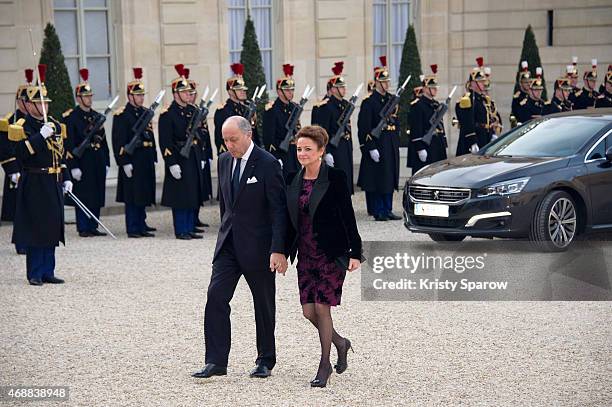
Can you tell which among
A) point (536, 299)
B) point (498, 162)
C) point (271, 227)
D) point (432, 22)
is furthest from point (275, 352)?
point (432, 22)

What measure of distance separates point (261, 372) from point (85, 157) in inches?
323

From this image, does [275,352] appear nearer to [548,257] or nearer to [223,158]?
[223,158]

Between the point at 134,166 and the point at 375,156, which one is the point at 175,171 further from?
the point at 375,156

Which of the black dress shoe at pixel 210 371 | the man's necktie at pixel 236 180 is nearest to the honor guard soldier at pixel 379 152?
the man's necktie at pixel 236 180

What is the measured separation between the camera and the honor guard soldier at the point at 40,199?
40.5 ft

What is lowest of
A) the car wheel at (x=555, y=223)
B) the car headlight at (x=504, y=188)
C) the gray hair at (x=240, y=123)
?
the car wheel at (x=555, y=223)

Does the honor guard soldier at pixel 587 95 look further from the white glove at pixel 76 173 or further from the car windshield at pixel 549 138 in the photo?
the white glove at pixel 76 173

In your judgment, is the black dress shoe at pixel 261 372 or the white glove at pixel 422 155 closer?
the black dress shoe at pixel 261 372

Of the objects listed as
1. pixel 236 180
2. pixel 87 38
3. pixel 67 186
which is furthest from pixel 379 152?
pixel 236 180

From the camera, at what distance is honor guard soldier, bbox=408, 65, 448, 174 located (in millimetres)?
17797

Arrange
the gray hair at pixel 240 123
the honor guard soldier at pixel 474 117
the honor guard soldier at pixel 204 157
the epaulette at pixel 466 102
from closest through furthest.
Result: 1. the gray hair at pixel 240 123
2. the honor guard soldier at pixel 204 157
3. the epaulette at pixel 466 102
4. the honor guard soldier at pixel 474 117

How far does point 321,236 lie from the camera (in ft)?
27.3

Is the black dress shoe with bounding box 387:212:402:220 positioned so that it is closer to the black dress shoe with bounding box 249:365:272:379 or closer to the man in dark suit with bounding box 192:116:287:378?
the man in dark suit with bounding box 192:116:287:378

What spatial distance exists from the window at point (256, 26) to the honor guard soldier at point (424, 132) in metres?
6.20
